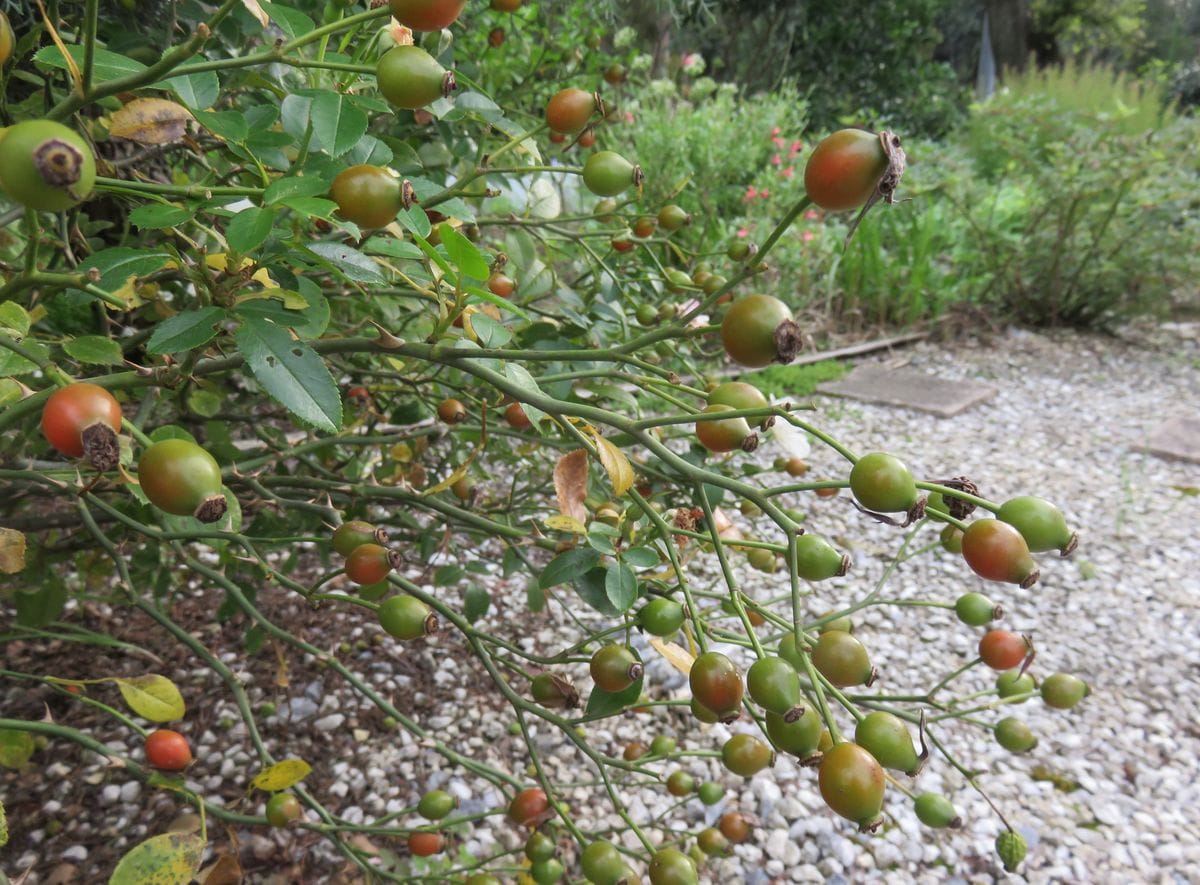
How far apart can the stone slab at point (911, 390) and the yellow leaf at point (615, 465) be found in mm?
2899

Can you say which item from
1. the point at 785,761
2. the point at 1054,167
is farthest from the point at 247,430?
the point at 1054,167

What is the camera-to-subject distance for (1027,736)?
951mm

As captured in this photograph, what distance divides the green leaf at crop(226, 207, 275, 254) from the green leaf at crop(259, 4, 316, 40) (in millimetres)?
188

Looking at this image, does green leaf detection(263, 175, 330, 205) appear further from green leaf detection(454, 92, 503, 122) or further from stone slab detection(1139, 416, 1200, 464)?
stone slab detection(1139, 416, 1200, 464)

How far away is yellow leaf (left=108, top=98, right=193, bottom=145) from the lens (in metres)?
0.65

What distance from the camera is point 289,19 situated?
0.67 meters

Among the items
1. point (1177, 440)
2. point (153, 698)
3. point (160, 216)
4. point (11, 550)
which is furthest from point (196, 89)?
point (1177, 440)

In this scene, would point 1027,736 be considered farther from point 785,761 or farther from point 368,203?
point 368,203

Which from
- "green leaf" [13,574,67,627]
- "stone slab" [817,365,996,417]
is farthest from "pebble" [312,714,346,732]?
"stone slab" [817,365,996,417]

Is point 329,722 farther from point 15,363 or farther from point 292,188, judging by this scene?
point 292,188

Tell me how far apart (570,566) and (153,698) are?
442 mm

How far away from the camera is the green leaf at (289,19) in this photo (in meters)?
0.65

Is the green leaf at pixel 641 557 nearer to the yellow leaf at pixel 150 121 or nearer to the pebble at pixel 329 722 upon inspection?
the yellow leaf at pixel 150 121

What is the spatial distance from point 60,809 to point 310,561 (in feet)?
2.58
